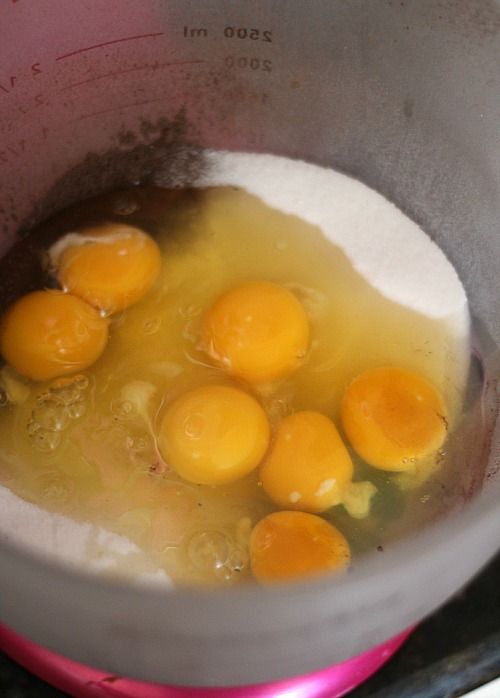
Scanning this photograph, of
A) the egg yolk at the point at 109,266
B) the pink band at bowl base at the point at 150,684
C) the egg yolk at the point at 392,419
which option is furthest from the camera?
the egg yolk at the point at 109,266

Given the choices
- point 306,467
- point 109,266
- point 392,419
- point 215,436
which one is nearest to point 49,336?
point 109,266

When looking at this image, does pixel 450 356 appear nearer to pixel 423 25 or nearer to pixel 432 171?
pixel 432 171

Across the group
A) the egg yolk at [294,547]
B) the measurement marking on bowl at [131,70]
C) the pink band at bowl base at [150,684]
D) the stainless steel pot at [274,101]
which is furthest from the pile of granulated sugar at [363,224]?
the pink band at bowl base at [150,684]

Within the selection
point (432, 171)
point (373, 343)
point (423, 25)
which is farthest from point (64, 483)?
point (423, 25)

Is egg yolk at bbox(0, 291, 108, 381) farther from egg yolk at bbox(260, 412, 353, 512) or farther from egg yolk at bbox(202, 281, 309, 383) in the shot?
egg yolk at bbox(260, 412, 353, 512)

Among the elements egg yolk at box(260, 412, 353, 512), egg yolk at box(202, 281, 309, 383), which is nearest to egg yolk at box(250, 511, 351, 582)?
egg yolk at box(260, 412, 353, 512)

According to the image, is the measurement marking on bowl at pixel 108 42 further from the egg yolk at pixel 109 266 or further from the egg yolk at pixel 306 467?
the egg yolk at pixel 306 467
